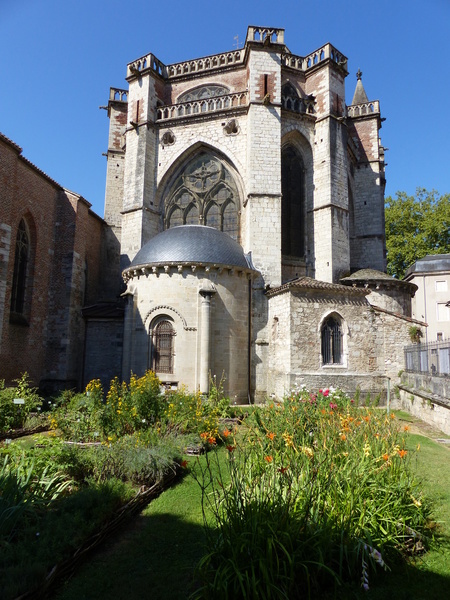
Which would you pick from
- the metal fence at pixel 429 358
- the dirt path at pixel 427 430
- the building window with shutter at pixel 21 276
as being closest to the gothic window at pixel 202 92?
the building window with shutter at pixel 21 276

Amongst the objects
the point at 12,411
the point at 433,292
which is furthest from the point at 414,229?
the point at 12,411

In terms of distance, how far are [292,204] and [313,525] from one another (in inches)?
679

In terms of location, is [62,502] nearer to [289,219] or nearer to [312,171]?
[289,219]

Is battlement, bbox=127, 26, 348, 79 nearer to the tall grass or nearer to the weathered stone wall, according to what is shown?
the weathered stone wall

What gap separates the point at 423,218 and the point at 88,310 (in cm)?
2686

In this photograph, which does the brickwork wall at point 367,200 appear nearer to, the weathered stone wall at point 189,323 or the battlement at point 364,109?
the battlement at point 364,109

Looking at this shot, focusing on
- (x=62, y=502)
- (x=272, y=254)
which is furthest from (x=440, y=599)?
(x=272, y=254)

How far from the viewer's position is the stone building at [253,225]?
1443 cm

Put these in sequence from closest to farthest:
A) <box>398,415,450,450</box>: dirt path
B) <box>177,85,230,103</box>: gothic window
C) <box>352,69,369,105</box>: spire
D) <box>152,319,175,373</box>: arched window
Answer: <box>398,415,450,450</box>: dirt path → <box>152,319,175,373</box>: arched window → <box>177,85,230,103</box>: gothic window → <box>352,69,369,105</box>: spire

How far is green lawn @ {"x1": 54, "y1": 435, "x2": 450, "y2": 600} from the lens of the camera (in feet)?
10.9

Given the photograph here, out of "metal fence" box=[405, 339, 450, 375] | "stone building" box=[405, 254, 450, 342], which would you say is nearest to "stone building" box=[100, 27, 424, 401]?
"metal fence" box=[405, 339, 450, 375]

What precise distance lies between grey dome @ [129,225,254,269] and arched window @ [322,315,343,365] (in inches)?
151

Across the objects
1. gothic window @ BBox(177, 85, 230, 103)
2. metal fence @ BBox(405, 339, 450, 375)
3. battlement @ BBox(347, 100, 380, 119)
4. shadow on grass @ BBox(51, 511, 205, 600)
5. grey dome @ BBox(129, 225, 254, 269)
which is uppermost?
gothic window @ BBox(177, 85, 230, 103)

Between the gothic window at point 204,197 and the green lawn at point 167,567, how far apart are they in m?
15.1
